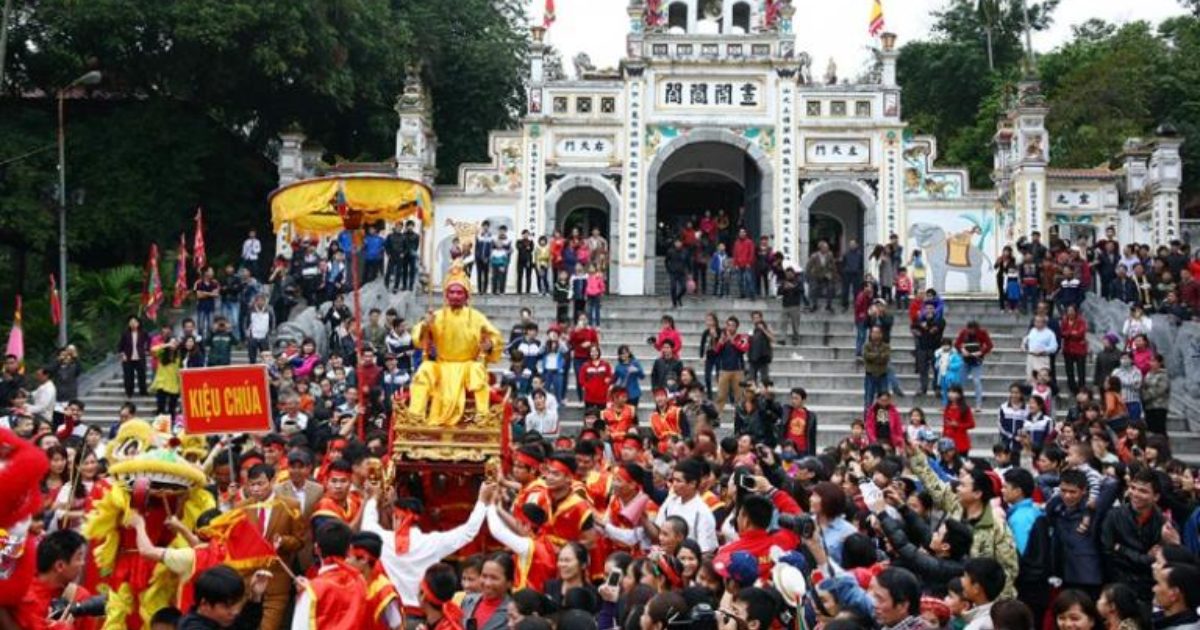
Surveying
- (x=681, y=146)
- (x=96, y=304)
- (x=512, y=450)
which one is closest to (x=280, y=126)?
(x=96, y=304)

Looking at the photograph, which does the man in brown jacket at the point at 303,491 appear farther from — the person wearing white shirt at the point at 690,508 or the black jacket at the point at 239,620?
the person wearing white shirt at the point at 690,508

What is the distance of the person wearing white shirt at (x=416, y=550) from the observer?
24.0 ft

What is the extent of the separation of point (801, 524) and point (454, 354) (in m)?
4.19

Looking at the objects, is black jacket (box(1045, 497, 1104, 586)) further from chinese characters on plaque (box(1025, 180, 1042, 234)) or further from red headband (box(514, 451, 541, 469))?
chinese characters on plaque (box(1025, 180, 1042, 234))

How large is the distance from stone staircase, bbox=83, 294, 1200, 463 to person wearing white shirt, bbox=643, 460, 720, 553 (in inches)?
313

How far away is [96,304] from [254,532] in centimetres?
1625

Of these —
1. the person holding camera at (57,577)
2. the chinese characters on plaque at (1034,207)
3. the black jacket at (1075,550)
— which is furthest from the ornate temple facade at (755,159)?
the person holding camera at (57,577)

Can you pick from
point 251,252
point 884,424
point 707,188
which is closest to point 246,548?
point 884,424

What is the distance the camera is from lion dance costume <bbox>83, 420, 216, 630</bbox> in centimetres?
661

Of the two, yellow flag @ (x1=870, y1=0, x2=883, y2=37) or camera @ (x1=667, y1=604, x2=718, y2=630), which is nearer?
camera @ (x1=667, y1=604, x2=718, y2=630)

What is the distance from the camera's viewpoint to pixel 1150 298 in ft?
59.5

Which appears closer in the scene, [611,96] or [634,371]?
[634,371]

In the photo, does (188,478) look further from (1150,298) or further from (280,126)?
(280,126)

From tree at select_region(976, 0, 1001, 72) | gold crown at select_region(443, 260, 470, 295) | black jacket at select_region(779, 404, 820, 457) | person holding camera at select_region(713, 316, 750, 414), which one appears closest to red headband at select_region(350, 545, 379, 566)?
gold crown at select_region(443, 260, 470, 295)
